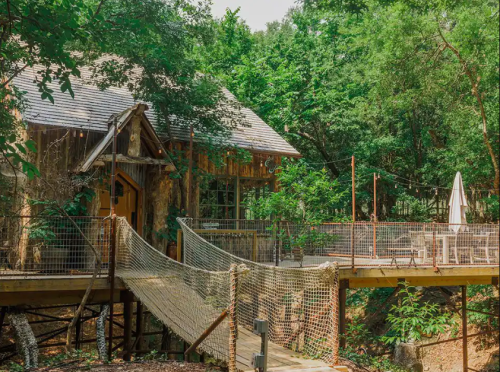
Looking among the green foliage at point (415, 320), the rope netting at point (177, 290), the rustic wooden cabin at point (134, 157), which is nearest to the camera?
the rope netting at point (177, 290)

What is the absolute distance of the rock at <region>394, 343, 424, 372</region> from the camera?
12520mm

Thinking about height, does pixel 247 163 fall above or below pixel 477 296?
above

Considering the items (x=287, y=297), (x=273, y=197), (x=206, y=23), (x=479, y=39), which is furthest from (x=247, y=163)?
(x=479, y=39)

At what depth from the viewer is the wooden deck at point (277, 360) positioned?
4942mm

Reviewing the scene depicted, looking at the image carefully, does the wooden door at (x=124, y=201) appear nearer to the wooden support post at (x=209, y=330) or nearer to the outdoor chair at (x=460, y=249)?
the wooden support post at (x=209, y=330)

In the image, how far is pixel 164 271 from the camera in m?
7.43

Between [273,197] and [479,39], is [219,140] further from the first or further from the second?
[479,39]

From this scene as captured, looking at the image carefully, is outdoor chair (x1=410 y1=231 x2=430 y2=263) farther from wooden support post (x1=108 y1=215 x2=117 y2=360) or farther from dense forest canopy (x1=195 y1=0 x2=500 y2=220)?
dense forest canopy (x1=195 y1=0 x2=500 y2=220)

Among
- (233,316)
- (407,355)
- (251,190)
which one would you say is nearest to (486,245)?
(233,316)

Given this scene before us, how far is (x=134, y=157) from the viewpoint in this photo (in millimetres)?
10727

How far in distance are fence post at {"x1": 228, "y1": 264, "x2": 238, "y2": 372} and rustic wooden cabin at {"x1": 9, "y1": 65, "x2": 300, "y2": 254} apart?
4781mm

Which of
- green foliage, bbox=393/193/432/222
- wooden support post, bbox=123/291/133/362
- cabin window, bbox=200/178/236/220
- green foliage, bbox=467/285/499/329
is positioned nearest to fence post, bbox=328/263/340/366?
Result: wooden support post, bbox=123/291/133/362

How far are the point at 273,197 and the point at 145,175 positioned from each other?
3025 mm

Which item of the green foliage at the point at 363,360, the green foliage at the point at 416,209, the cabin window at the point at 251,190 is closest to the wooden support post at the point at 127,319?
the green foliage at the point at 363,360
